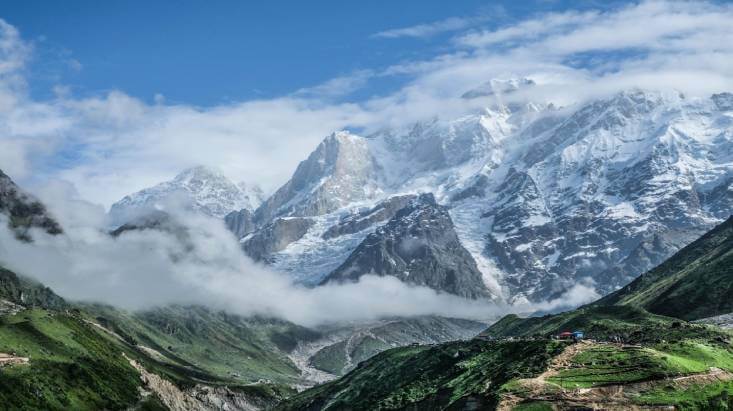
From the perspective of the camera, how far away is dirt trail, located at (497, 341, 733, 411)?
488ft

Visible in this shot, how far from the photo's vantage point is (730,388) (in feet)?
496

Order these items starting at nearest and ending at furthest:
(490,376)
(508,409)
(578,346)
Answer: (508,409) < (578,346) < (490,376)

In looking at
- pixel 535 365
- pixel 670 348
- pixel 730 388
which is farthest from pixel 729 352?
pixel 535 365

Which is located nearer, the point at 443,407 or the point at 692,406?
the point at 692,406

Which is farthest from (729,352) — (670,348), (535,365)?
(535,365)

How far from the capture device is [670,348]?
172m

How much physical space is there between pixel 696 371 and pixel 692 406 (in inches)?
560

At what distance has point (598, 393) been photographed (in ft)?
498

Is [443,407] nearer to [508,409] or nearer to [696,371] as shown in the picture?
[508,409]

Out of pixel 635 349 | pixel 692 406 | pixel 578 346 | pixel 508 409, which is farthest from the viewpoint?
pixel 578 346

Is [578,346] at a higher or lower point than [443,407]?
higher

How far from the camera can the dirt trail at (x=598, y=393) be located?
5851 inches

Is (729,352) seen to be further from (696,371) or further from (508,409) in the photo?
(508,409)

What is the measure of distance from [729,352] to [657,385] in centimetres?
3281
